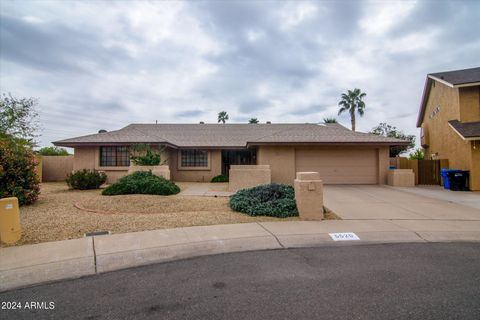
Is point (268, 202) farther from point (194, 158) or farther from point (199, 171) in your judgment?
point (194, 158)

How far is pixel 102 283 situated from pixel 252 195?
5.99 metres

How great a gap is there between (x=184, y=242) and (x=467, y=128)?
56.4 feet

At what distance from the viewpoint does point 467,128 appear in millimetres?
15461

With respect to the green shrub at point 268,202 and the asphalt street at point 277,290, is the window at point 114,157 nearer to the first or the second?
the green shrub at point 268,202

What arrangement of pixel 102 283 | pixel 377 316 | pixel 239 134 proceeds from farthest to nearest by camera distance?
pixel 239 134 → pixel 102 283 → pixel 377 316

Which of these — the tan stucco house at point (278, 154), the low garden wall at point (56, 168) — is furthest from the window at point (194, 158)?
the low garden wall at point (56, 168)

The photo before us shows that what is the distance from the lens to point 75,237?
6.25m

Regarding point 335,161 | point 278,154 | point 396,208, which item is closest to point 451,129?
point 335,161

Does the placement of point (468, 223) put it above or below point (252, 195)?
below

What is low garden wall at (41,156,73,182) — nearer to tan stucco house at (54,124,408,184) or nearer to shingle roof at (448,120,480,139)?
tan stucco house at (54,124,408,184)

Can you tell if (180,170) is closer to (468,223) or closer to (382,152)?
(382,152)

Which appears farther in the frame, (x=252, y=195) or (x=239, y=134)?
(x=239, y=134)

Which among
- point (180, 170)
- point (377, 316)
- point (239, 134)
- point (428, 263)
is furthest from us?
point (239, 134)

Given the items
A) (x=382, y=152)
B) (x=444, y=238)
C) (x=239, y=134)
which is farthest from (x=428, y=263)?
(x=239, y=134)
